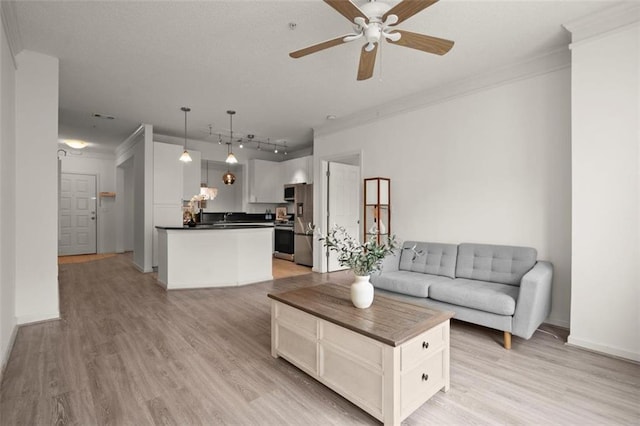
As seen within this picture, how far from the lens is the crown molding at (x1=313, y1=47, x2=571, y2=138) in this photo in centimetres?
Answer: 329

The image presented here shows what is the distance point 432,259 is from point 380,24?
107 inches

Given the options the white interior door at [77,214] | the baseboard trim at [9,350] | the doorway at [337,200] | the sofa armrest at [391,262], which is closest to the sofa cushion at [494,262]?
the sofa armrest at [391,262]

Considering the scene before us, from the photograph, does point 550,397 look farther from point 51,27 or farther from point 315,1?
point 51,27

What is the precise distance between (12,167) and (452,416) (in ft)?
13.8

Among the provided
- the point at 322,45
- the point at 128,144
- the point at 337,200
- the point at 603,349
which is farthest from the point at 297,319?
the point at 128,144

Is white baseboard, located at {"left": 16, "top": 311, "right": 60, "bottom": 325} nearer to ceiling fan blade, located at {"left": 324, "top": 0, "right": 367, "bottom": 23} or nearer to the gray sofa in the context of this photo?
the gray sofa

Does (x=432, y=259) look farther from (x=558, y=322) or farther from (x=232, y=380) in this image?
(x=232, y=380)

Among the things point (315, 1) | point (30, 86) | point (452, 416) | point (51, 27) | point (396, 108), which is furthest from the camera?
point (396, 108)

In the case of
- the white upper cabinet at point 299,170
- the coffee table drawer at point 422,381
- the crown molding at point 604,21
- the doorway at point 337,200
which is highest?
the crown molding at point 604,21

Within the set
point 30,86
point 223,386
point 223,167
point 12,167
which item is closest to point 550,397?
point 223,386

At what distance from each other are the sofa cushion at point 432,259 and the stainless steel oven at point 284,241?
390cm

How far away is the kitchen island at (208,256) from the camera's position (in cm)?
484

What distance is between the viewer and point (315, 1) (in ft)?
8.26

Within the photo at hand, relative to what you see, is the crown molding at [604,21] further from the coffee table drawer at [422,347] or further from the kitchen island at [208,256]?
the kitchen island at [208,256]
